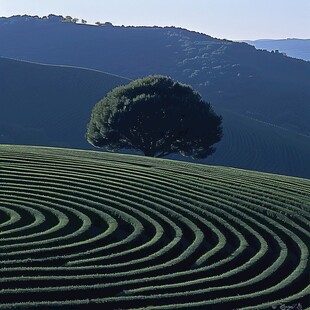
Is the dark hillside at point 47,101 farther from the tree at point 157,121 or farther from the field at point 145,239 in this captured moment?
the field at point 145,239

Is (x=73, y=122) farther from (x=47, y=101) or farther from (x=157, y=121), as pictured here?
(x=157, y=121)

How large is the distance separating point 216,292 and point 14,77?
112372 mm

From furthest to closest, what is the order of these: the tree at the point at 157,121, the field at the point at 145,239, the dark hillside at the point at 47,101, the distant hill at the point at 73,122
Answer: the dark hillside at the point at 47,101, the distant hill at the point at 73,122, the tree at the point at 157,121, the field at the point at 145,239

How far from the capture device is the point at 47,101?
118500 mm

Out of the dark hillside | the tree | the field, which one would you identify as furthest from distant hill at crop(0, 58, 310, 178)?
the field

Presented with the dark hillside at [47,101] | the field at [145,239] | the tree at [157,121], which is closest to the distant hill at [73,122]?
the dark hillside at [47,101]

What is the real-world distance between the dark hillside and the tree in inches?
1425

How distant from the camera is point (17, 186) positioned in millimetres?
30016

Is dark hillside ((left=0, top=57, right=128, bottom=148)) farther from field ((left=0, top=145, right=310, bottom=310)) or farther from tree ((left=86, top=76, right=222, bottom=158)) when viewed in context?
field ((left=0, top=145, right=310, bottom=310))

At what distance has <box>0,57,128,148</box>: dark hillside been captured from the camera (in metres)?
104

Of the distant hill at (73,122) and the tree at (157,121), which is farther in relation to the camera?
the distant hill at (73,122)

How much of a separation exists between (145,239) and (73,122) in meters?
88.0

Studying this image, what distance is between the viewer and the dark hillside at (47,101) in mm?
103938

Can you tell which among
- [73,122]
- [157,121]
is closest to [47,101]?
[73,122]
